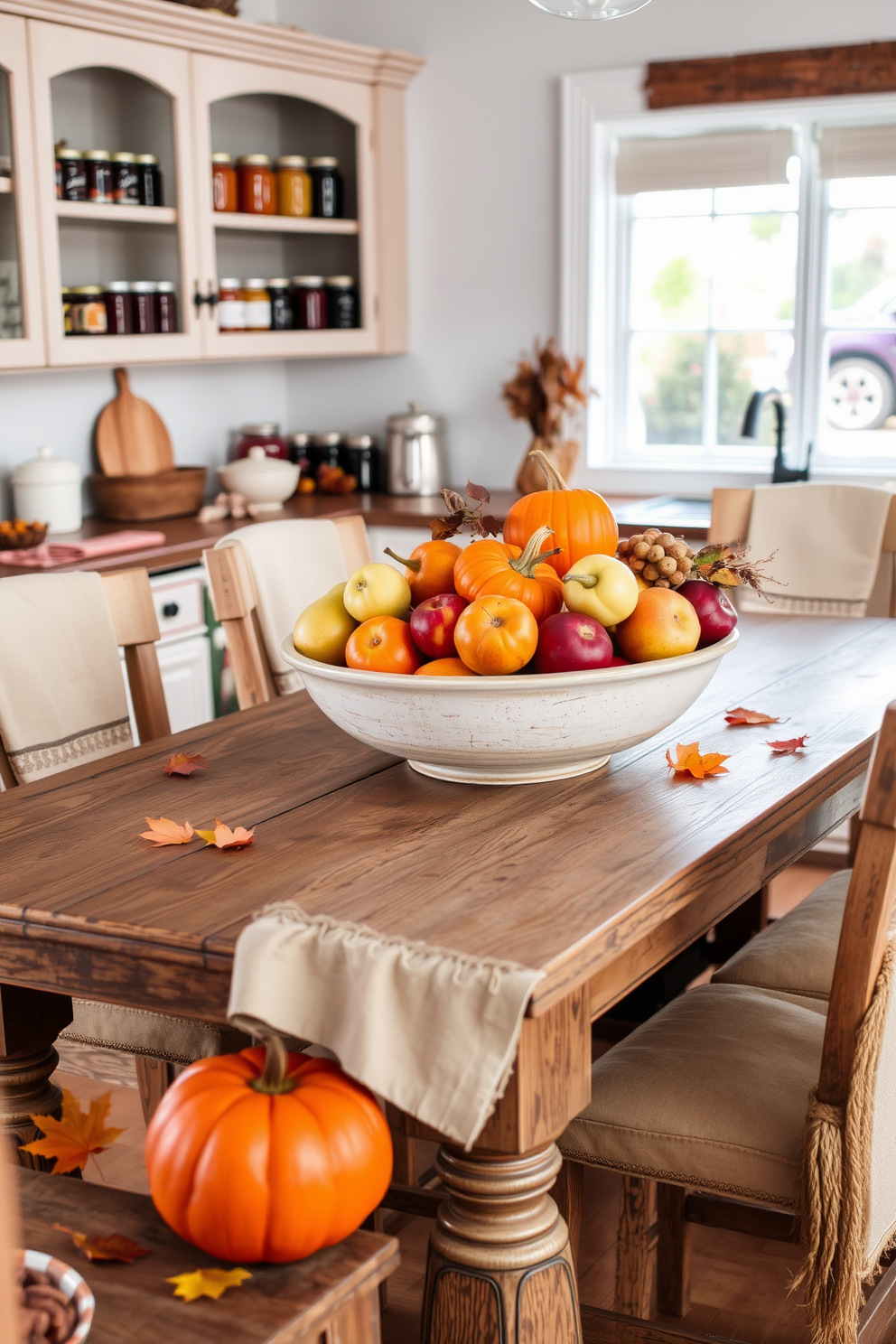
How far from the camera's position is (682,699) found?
1.55m

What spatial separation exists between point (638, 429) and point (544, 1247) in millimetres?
3203

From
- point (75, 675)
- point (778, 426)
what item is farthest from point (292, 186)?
point (75, 675)

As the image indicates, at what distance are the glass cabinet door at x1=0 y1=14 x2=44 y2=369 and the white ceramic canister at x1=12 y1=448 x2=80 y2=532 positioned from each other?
29cm

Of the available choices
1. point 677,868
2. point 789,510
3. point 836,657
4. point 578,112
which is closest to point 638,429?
point 578,112

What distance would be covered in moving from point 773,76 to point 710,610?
2557mm

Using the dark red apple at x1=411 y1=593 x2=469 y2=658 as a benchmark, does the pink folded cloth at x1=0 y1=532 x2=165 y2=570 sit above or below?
below

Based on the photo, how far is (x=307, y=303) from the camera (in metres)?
4.05

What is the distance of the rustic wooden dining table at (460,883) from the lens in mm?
1154

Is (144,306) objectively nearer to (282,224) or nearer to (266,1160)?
(282,224)

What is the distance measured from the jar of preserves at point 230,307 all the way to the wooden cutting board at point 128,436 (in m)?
0.31

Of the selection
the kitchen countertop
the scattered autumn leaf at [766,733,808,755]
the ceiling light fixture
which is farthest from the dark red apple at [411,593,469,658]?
the kitchen countertop

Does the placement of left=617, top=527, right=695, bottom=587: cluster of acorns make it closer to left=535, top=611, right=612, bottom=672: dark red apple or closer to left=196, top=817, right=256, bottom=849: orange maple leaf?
left=535, top=611, right=612, bottom=672: dark red apple

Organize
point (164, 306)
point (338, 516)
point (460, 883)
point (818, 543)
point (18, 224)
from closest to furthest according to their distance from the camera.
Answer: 1. point (460, 883)
2. point (818, 543)
3. point (338, 516)
4. point (18, 224)
5. point (164, 306)

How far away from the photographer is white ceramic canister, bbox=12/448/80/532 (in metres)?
3.41
